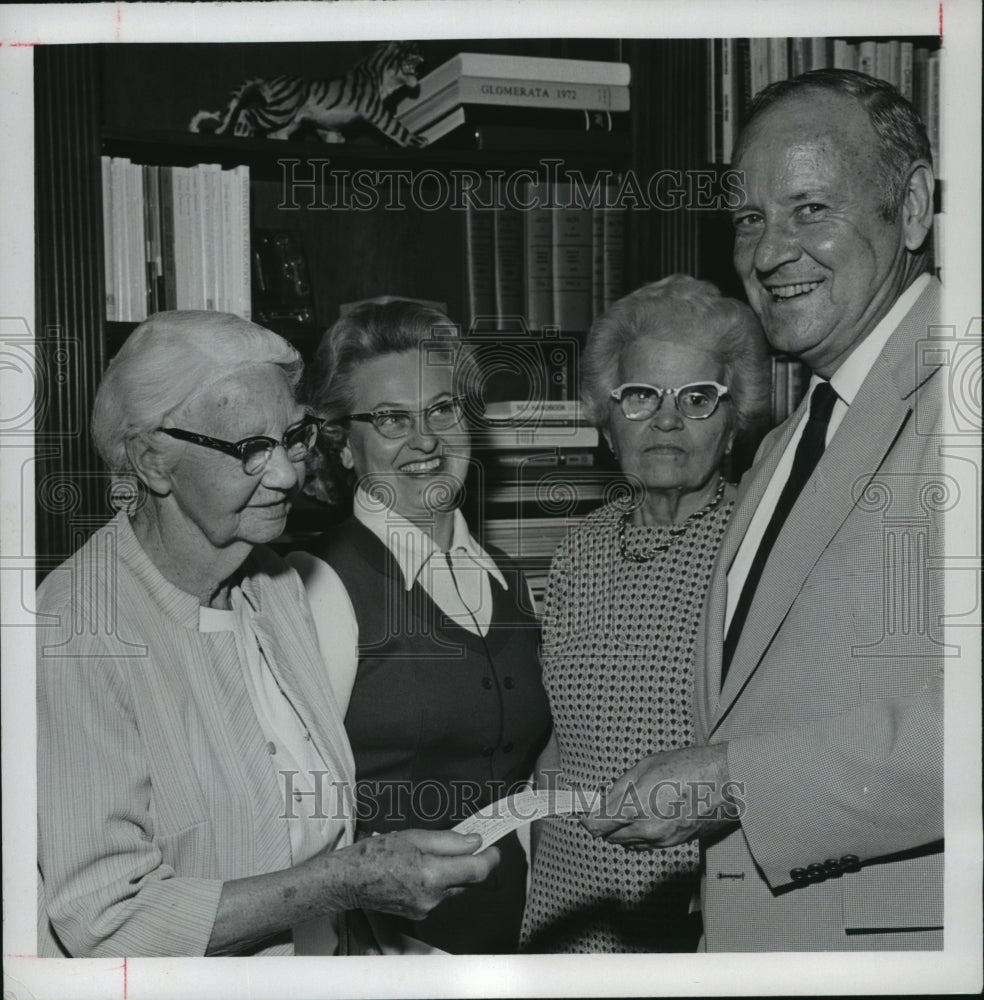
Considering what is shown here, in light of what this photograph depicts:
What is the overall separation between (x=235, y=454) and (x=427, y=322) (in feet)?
1.27

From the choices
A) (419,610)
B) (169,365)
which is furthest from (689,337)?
(169,365)

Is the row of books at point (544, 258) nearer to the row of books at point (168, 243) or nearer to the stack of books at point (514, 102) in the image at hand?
the stack of books at point (514, 102)

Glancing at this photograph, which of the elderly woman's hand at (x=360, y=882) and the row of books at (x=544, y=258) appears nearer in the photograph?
the elderly woman's hand at (x=360, y=882)

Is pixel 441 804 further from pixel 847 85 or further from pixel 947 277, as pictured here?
pixel 847 85

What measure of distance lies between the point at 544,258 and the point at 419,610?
0.64 metres

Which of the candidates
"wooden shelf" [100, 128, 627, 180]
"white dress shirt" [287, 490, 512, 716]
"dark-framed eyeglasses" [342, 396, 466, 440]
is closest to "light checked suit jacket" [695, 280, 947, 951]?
"white dress shirt" [287, 490, 512, 716]

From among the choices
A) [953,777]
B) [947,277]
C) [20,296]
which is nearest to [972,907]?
[953,777]

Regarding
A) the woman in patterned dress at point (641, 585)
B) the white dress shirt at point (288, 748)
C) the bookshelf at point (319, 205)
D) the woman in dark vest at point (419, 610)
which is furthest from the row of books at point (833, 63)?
the white dress shirt at point (288, 748)

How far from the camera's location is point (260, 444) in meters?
1.82

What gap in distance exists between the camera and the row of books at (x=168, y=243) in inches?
73.7

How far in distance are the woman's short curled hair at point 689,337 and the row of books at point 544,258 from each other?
52 millimetres

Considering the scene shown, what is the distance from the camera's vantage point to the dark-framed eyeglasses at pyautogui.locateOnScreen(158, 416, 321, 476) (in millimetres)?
1798

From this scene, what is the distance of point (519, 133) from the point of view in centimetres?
194

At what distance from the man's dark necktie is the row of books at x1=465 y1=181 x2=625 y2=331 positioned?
0.39 m
